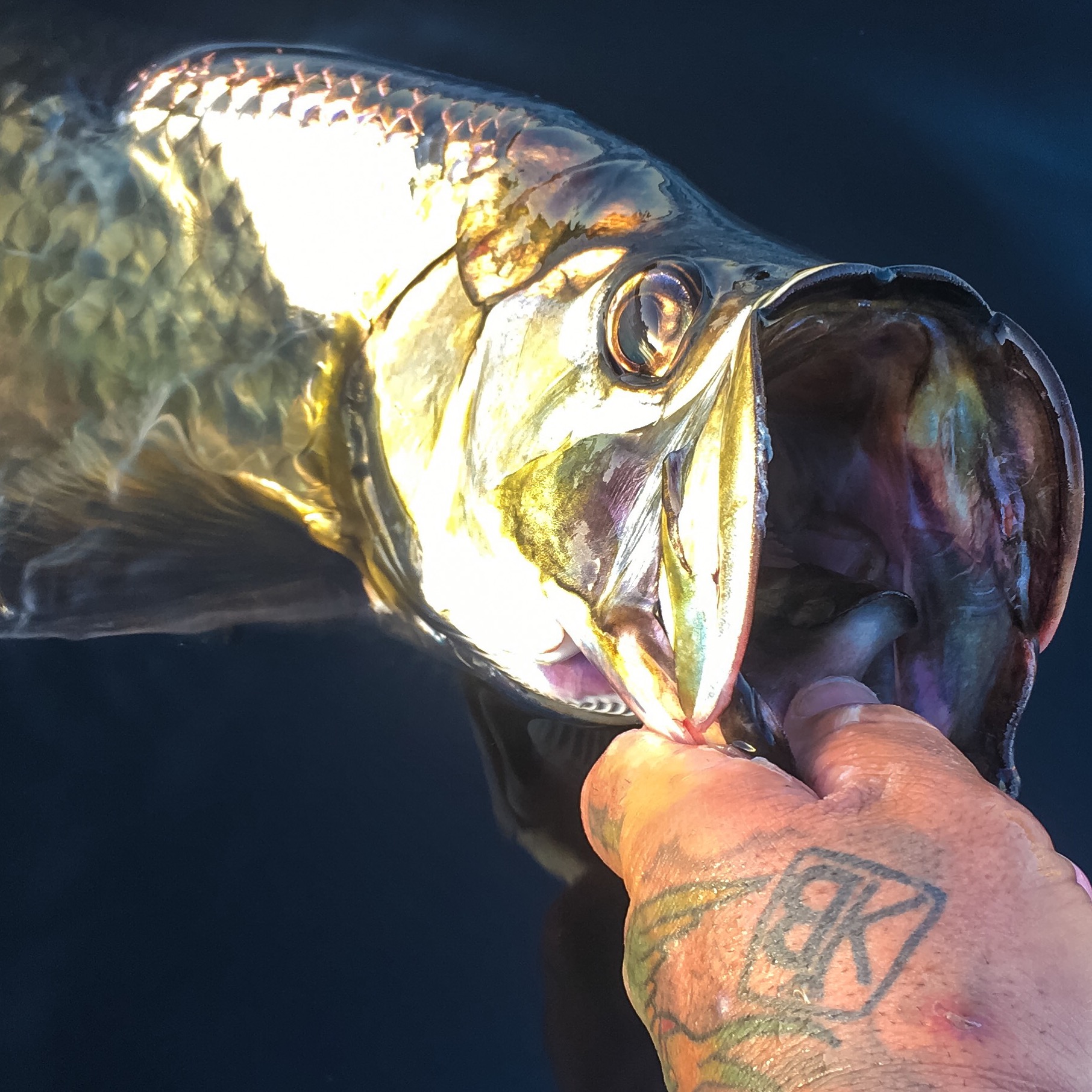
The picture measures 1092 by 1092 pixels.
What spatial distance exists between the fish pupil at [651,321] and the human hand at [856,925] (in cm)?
52

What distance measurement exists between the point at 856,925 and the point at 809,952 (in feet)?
0.18

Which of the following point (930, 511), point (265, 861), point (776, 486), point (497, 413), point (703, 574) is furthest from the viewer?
point (265, 861)

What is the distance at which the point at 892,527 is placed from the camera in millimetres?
1436

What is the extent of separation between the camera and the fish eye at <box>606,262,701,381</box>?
1348mm

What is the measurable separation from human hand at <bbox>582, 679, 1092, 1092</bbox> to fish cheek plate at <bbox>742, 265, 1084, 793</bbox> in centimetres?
18

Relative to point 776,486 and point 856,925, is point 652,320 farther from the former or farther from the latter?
point 856,925

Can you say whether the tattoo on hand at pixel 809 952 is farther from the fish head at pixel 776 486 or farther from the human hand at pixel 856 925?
the fish head at pixel 776 486

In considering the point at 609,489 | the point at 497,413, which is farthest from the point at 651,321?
the point at 497,413

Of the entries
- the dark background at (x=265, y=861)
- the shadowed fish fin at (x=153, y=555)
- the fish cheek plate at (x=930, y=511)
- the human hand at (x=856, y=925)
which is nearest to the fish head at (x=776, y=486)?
the fish cheek plate at (x=930, y=511)

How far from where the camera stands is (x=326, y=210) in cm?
201

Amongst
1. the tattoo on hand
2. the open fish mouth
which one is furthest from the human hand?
the open fish mouth

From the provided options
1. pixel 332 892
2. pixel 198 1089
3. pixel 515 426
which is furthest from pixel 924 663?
pixel 198 1089

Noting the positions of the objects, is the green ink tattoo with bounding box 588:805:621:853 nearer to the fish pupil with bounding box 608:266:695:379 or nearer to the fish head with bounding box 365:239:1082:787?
the fish head with bounding box 365:239:1082:787

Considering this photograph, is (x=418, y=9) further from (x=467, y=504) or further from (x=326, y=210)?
(x=467, y=504)
